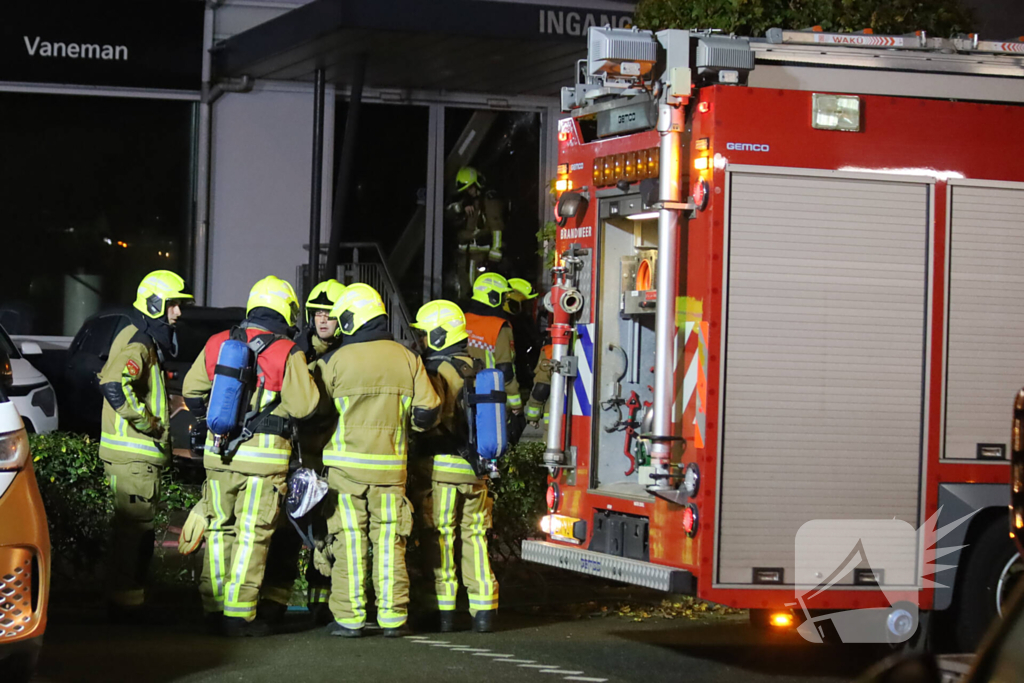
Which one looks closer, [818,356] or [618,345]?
[818,356]

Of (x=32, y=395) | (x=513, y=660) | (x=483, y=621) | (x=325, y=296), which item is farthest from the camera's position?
(x=32, y=395)

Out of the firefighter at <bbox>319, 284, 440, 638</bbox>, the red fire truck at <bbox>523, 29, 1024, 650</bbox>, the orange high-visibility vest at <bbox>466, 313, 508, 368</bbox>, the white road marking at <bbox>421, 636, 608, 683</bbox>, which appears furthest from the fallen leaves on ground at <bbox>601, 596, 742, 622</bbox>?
the orange high-visibility vest at <bbox>466, 313, 508, 368</bbox>

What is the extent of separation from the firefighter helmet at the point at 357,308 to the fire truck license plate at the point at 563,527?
1.62 m

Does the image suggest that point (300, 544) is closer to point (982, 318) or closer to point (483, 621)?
point (483, 621)

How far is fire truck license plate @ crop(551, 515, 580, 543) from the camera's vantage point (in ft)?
24.4

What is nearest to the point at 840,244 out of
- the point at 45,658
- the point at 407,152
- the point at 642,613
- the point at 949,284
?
the point at 949,284

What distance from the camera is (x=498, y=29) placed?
566 inches

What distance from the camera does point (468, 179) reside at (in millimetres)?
15914

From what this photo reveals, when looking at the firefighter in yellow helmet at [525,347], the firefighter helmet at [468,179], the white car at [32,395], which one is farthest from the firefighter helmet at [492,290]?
the firefighter helmet at [468,179]

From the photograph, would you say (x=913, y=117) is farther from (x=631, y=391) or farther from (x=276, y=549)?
(x=276, y=549)

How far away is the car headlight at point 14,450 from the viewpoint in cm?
532

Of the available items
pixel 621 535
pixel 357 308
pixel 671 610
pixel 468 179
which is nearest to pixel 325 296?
pixel 357 308

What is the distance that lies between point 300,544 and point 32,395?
4942 mm

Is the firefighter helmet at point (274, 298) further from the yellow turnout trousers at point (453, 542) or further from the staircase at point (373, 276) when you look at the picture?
the staircase at point (373, 276)
